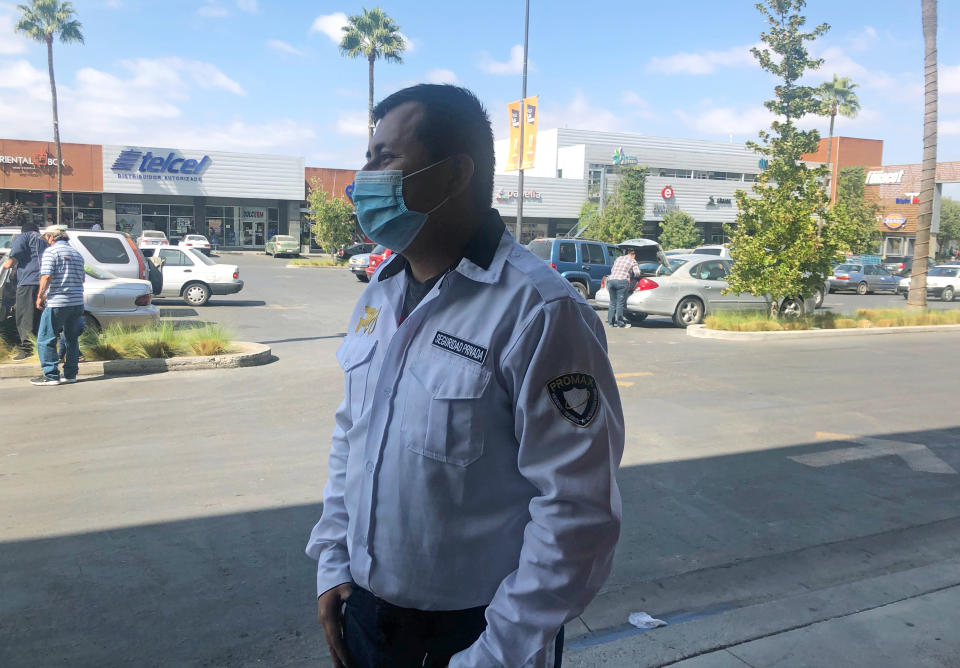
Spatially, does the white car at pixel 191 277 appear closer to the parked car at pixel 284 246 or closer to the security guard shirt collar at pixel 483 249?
the security guard shirt collar at pixel 483 249

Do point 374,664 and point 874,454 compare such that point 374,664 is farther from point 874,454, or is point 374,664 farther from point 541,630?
point 874,454

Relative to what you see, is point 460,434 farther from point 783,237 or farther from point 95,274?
point 783,237

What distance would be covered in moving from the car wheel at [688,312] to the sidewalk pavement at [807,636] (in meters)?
12.7

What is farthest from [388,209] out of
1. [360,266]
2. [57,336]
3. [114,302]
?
[360,266]

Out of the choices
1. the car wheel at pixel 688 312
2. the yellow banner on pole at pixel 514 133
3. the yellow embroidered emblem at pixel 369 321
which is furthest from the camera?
the yellow banner on pole at pixel 514 133

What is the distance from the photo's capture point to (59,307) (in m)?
9.09

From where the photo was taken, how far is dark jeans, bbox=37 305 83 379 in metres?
9.11

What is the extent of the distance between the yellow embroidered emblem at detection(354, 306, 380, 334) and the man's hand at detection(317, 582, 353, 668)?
66cm

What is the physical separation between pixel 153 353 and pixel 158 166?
39057mm

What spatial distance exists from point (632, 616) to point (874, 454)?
158 inches

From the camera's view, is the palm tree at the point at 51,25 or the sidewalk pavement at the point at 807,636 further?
the palm tree at the point at 51,25

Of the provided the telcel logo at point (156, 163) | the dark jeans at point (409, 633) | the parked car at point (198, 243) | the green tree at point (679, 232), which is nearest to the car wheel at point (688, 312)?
the dark jeans at point (409, 633)

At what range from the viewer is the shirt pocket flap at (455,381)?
162cm

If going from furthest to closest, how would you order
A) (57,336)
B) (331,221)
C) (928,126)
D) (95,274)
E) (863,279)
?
(331,221) < (863,279) < (928,126) < (95,274) < (57,336)
